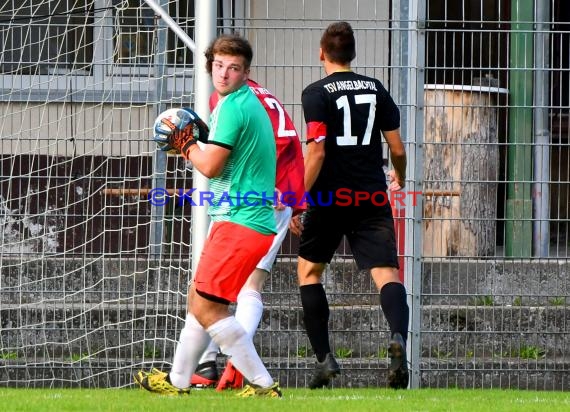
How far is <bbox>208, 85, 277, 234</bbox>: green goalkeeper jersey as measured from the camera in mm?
6957

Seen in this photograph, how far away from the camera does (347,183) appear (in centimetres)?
835

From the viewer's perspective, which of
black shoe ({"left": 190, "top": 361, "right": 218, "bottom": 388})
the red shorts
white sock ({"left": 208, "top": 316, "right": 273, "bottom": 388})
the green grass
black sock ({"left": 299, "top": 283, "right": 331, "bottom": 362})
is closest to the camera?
the green grass

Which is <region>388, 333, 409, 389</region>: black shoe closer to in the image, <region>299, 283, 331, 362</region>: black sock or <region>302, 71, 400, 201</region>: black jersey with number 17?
<region>299, 283, 331, 362</region>: black sock

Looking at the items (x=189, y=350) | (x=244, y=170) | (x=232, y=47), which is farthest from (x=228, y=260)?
(x=232, y=47)

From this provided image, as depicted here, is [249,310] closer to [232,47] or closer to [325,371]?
[325,371]

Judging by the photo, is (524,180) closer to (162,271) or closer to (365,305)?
(365,305)

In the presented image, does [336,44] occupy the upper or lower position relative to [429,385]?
upper

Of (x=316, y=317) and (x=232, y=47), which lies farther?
(x=316, y=317)

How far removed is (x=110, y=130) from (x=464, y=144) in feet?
8.44

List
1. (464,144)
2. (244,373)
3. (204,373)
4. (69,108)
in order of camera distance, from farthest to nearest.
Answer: (69,108) < (464,144) < (204,373) < (244,373)

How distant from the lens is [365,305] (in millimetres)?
10000

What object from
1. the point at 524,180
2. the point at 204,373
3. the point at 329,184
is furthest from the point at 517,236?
the point at 204,373

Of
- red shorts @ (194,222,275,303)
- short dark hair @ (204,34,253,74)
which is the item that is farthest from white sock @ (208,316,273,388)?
short dark hair @ (204,34,253,74)

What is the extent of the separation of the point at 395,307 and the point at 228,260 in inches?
66.1
